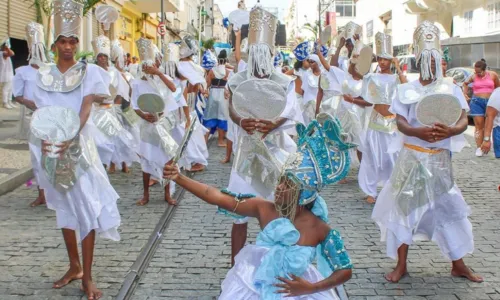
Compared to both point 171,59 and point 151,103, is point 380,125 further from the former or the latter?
point 171,59

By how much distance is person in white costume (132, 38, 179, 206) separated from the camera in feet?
25.3

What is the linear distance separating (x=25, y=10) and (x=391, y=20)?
29.9 metres

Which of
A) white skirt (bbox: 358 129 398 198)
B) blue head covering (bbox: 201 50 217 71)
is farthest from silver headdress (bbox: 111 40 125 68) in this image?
white skirt (bbox: 358 129 398 198)

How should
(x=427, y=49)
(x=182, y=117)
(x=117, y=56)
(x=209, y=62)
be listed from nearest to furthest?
(x=427, y=49) < (x=182, y=117) < (x=117, y=56) < (x=209, y=62)

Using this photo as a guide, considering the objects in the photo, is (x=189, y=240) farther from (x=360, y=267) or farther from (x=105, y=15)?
(x=105, y=15)

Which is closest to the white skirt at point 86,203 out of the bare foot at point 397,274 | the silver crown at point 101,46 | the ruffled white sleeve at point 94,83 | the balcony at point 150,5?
the ruffled white sleeve at point 94,83

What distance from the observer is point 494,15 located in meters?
27.5

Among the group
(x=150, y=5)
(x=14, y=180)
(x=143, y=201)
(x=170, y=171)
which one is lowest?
(x=143, y=201)

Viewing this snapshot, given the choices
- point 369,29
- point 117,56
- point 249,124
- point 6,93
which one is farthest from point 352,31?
point 369,29

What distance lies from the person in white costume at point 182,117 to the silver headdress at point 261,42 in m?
3.61

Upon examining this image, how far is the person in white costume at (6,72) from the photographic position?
14887 millimetres

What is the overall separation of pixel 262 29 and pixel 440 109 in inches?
62.7

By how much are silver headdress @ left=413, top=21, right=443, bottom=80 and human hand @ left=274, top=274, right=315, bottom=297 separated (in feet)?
9.32

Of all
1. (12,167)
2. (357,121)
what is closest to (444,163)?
(357,121)
